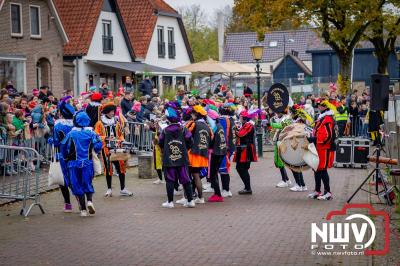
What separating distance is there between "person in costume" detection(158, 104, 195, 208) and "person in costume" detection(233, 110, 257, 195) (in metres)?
1.94

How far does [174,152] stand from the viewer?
45.4 feet

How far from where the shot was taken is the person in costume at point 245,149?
15703mm

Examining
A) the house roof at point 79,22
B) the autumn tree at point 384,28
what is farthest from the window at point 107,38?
the autumn tree at point 384,28

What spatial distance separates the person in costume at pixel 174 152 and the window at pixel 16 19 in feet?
73.1

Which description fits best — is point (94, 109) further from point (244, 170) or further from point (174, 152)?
point (244, 170)

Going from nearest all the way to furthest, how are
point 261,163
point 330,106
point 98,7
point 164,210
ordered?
point 164,210 < point 330,106 < point 261,163 < point 98,7

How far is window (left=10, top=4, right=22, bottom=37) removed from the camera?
3466 centimetres

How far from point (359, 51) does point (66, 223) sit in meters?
56.2

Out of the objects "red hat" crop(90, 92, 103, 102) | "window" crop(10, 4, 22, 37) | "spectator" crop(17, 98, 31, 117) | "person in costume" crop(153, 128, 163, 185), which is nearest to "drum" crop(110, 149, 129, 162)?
"red hat" crop(90, 92, 103, 102)

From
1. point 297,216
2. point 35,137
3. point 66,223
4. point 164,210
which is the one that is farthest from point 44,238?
point 35,137

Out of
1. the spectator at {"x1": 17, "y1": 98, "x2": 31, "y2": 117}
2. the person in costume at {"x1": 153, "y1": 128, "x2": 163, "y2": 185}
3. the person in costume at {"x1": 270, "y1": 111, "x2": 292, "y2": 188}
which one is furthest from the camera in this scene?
the spectator at {"x1": 17, "y1": 98, "x2": 31, "y2": 117}

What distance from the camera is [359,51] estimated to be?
66000 mm

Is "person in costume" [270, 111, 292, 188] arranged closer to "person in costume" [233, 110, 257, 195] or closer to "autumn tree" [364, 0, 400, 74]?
"person in costume" [233, 110, 257, 195]

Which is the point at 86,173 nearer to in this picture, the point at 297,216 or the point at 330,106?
the point at 297,216
